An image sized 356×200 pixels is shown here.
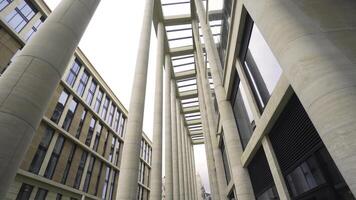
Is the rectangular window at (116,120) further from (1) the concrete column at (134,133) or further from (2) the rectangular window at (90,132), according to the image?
(1) the concrete column at (134,133)

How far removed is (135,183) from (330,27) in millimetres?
10903

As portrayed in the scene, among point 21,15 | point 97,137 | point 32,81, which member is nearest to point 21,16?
point 21,15

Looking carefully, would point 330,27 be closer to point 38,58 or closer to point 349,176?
point 349,176

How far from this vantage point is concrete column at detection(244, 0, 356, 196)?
2912mm

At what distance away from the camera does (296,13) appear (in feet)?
13.6

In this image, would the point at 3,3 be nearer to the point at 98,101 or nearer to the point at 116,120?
the point at 98,101

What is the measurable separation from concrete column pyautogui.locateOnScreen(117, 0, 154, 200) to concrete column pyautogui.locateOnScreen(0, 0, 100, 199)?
824cm

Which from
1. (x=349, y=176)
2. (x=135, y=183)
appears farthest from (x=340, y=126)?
(x=135, y=183)

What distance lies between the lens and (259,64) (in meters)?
8.70

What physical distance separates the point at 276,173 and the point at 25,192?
20785 millimetres

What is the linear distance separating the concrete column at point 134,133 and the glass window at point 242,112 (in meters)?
6.19

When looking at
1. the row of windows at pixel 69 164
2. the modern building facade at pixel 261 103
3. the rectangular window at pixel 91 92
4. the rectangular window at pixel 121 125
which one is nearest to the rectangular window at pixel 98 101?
the rectangular window at pixel 91 92

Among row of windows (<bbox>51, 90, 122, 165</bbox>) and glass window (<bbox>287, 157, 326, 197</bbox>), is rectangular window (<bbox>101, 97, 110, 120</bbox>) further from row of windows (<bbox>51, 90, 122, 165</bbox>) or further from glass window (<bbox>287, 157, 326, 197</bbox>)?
glass window (<bbox>287, 157, 326, 197</bbox>)

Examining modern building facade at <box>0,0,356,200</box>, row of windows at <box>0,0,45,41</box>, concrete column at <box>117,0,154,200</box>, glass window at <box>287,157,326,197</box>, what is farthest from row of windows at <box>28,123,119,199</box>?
glass window at <box>287,157,326,197</box>
